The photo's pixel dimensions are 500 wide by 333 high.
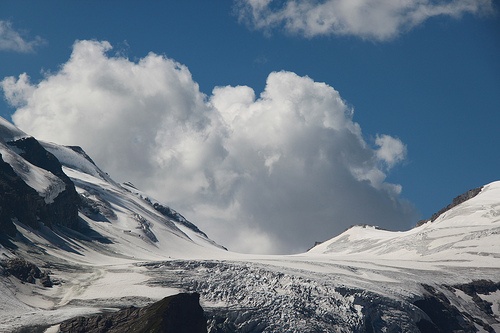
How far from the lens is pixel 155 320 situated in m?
126

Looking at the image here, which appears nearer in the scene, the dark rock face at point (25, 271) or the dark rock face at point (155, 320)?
the dark rock face at point (155, 320)

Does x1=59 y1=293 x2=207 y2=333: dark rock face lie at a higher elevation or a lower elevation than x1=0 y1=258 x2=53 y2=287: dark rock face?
lower

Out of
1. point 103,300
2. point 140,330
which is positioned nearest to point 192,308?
point 140,330

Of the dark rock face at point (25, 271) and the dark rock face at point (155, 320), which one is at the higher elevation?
the dark rock face at point (25, 271)

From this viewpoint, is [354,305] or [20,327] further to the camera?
[354,305]

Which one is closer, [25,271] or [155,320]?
[155,320]

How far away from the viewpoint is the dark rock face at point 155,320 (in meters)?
126

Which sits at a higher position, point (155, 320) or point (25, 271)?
point (25, 271)

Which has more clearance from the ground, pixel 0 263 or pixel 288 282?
pixel 288 282

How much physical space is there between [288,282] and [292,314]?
18.1 m

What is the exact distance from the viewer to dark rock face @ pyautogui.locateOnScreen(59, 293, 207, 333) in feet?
414

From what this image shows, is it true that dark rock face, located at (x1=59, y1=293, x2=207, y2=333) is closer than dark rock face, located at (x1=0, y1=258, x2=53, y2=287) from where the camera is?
Yes

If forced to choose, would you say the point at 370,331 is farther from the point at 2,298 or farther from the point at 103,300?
the point at 2,298

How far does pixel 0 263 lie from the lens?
7470 inches
